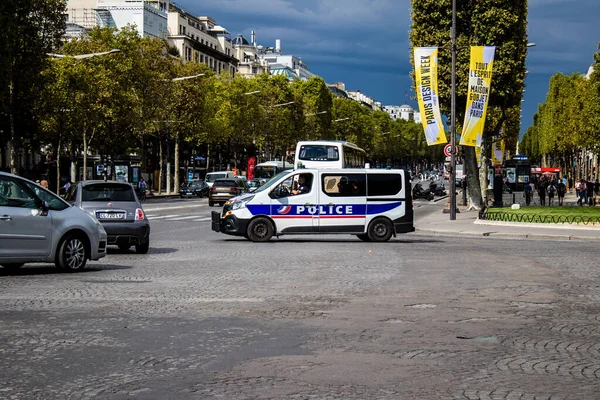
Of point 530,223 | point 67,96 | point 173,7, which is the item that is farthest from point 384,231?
point 173,7

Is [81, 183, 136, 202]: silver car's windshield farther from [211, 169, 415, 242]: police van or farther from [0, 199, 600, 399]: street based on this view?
[211, 169, 415, 242]: police van

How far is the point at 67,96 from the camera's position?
58812mm

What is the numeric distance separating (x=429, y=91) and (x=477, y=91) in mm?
1832

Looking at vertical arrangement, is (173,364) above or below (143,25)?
below

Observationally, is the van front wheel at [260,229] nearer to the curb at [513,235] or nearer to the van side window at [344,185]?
the van side window at [344,185]

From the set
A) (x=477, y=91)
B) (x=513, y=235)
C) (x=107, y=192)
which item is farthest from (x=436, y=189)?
(x=107, y=192)

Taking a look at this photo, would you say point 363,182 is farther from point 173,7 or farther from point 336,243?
point 173,7

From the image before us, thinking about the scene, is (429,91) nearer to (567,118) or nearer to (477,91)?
(477,91)

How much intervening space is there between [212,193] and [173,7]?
69.6 meters

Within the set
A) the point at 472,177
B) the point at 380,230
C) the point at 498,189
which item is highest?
the point at 472,177

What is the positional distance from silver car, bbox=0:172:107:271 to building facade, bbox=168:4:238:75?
86.1 metres

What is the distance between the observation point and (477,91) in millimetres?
36406

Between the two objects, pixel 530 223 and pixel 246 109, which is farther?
pixel 246 109

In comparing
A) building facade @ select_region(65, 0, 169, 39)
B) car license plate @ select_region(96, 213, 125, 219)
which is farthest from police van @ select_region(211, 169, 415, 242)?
building facade @ select_region(65, 0, 169, 39)
